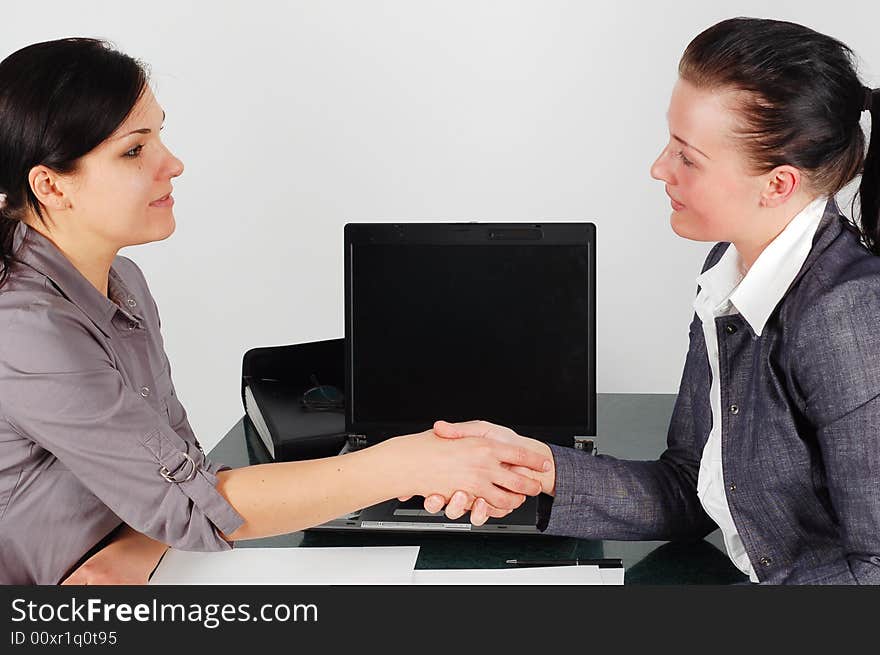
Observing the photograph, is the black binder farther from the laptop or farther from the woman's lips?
the woman's lips

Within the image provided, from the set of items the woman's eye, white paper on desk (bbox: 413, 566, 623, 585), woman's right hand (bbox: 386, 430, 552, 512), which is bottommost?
white paper on desk (bbox: 413, 566, 623, 585)

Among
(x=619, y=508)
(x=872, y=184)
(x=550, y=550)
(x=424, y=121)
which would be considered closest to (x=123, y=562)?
(x=550, y=550)

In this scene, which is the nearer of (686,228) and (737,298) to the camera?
(737,298)

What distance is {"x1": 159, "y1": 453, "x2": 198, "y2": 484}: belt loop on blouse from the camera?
1.38m

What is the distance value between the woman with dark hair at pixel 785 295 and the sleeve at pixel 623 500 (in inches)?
0.5

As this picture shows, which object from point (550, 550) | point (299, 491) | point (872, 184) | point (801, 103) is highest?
point (801, 103)

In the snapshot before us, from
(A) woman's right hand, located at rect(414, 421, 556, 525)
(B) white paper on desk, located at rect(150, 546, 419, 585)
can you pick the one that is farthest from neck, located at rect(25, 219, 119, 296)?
(A) woman's right hand, located at rect(414, 421, 556, 525)

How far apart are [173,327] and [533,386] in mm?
1723

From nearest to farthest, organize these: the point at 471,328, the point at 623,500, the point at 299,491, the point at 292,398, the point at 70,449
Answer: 1. the point at 70,449
2. the point at 299,491
3. the point at 623,500
4. the point at 471,328
5. the point at 292,398

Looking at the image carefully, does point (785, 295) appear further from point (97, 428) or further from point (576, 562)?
point (97, 428)

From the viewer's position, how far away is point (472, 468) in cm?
160

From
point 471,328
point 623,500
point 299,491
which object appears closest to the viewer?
point 299,491

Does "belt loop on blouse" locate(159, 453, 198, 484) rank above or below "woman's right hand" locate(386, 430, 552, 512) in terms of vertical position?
above

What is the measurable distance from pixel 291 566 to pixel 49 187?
1.96ft
